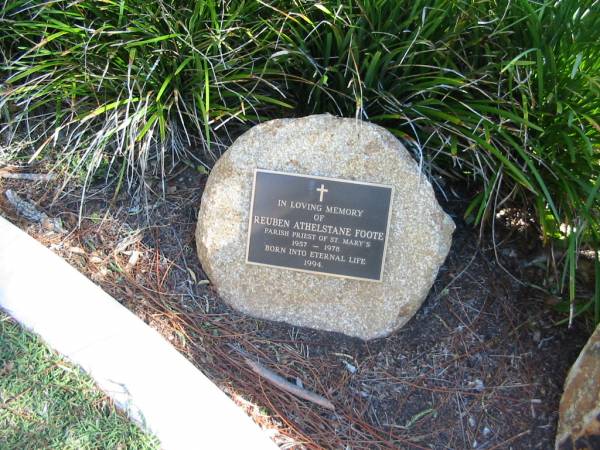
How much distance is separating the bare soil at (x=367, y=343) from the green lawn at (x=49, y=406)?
1.29ft

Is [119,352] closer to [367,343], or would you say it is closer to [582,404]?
[367,343]

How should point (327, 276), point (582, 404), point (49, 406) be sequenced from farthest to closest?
point (327, 276)
point (582, 404)
point (49, 406)

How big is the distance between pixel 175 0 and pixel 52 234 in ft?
3.85

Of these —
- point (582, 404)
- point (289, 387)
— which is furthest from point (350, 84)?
point (582, 404)

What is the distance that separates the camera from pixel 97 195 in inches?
105

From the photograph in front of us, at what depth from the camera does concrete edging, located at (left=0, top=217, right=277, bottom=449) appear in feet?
6.49

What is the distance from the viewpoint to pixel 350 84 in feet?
8.05

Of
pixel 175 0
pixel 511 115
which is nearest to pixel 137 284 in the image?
pixel 175 0

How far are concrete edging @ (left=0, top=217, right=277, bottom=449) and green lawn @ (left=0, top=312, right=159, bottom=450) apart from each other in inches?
1.6

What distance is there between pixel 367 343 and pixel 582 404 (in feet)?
2.73

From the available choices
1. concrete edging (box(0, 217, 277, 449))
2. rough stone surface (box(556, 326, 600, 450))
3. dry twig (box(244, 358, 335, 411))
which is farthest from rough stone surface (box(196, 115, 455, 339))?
rough stone surface (box(556, 326, 600, 450))

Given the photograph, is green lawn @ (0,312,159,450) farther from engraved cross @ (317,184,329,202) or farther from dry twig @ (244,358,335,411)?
engraved cross @ (317,184,329,202)

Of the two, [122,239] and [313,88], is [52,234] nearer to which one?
[122,239]

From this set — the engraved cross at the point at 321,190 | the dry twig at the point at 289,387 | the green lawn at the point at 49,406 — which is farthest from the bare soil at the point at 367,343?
the engraved cross at the point at 321,190
